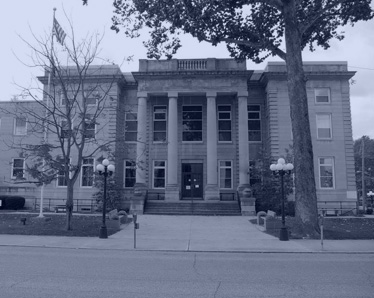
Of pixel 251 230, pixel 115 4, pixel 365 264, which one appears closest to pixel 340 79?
pixel 251 230

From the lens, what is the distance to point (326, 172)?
31.7 m

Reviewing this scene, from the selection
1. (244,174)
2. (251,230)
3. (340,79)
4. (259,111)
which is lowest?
(251,230)

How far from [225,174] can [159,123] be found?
7.47 metres

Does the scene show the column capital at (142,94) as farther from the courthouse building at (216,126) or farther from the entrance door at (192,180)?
the entrance door at (192,180)

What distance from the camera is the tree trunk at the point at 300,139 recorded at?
662 inches

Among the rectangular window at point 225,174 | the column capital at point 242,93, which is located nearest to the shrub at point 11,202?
the rectangular window at point 225,174

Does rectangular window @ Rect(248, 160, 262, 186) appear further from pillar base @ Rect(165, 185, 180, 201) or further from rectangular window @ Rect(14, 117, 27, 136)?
rectangular window @ Rect(14, 117, 27, 136)

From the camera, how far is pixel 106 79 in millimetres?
32688

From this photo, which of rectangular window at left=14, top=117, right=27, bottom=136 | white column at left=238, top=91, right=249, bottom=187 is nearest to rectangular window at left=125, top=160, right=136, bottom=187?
white column at left=238, top=91, right=249, bottom=187

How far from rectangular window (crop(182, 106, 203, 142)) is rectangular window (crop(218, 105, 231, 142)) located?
1.70m

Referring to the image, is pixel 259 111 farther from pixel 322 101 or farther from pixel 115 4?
pixel 115 4

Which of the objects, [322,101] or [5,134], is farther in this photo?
[5,134]

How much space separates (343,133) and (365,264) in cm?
2365

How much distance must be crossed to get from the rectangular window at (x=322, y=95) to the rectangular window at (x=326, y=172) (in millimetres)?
5044
